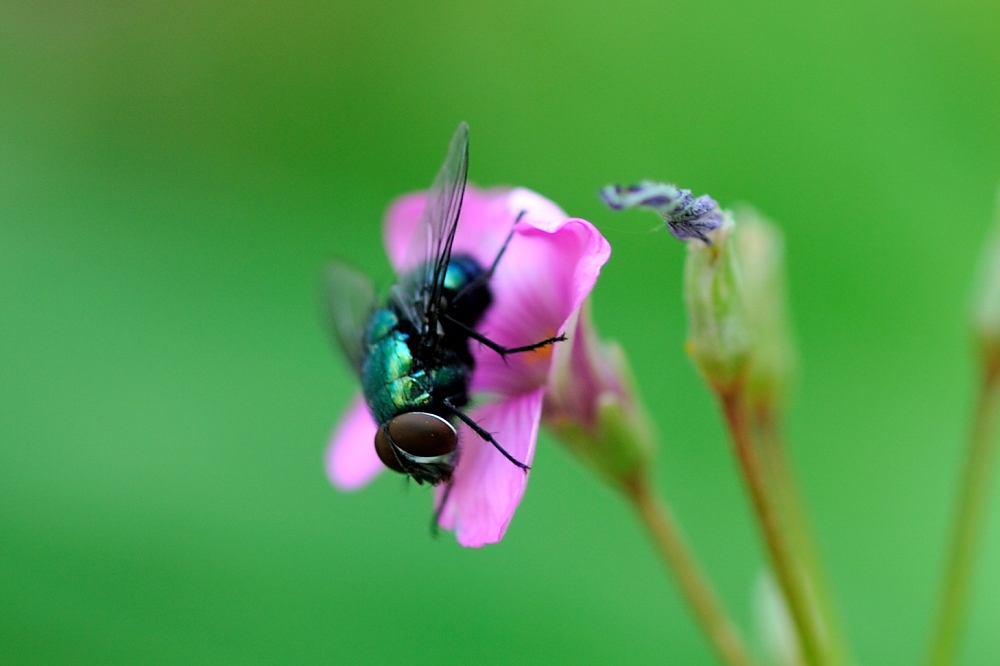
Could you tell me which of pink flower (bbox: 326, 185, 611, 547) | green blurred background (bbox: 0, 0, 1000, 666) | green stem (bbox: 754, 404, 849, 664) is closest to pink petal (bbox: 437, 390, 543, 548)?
pink flower (bbox: 326, 185, 611, 547)

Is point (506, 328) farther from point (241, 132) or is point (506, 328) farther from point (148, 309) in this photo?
point (241, 132)

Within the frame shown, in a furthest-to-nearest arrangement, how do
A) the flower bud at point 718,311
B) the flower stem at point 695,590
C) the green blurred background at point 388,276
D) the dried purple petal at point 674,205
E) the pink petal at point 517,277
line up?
the green blurred background at point 388,276
the flower stem at point 695,590
the pink petal at point 517,277
the flower bud at point 718,311
the dried purple petal at point 674,205

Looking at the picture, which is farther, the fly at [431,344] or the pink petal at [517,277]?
the pink petal at [517,277]

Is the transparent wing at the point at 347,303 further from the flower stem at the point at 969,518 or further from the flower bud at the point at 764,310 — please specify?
the flower stem at the point at 969,518

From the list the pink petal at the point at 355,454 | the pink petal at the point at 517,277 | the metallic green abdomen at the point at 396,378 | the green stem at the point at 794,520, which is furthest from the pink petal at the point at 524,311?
the green stem at the point at 794,520

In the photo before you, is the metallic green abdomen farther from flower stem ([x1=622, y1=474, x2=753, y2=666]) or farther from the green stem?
the green stem

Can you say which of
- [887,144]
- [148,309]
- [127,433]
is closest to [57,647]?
[127,433]
